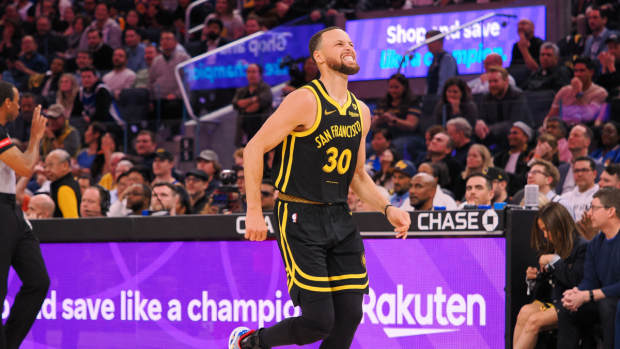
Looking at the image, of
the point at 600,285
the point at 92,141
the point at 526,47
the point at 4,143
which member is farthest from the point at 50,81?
the point at 600,285

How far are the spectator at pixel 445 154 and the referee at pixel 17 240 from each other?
17.5ft

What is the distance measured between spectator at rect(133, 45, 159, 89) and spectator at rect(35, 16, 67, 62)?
3.18 metres

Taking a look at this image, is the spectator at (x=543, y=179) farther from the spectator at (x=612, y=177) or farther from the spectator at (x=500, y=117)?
the spectator at (x=500, y=117)

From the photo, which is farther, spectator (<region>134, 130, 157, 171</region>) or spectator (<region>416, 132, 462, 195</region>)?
spectator (<region>134, 130, 157, 171</region>)

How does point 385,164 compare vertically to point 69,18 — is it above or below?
below

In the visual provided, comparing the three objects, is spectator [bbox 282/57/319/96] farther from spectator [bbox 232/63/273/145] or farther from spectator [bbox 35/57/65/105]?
spectator [bbox 35/57/65/105]

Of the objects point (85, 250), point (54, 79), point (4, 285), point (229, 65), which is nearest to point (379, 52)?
point (229, 65)

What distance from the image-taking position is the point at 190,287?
6930mm

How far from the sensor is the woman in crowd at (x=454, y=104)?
10633 millimetres

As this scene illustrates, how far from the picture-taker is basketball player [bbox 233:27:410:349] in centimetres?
474

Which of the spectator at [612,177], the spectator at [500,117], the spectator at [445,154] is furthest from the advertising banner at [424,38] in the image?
the spectator at [612,177]

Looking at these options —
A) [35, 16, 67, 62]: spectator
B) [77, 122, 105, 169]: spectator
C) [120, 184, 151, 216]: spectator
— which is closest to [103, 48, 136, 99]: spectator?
[77, 122, 105, 169]: spectator

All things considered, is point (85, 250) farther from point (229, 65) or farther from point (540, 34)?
point (540, 34)

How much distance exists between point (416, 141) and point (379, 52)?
3.24 meters
